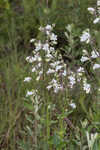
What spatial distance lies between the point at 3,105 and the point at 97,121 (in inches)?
48.4

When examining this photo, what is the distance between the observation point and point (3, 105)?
2.53 metres

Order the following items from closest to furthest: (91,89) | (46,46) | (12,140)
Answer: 1. (46,46)
2. (91,89)
3. (12,140)

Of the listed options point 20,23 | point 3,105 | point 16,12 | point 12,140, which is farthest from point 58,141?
point 16,12

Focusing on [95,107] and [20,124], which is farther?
[20,124]

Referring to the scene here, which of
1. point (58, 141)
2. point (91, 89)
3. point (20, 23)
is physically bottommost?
point (58, 141)

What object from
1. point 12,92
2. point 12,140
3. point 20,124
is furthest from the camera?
point 12,92

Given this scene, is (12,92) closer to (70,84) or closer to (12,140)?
(12,140)

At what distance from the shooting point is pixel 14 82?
2.83m

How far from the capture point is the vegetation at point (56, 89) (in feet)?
5.00

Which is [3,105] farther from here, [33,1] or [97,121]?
[33,1]

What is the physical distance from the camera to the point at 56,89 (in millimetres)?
1800

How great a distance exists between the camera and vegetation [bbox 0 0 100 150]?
60.0 inches

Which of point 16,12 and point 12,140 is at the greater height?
point 16,12

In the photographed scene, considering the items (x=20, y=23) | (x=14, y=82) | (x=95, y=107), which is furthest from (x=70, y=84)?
(x=20, y=23)
